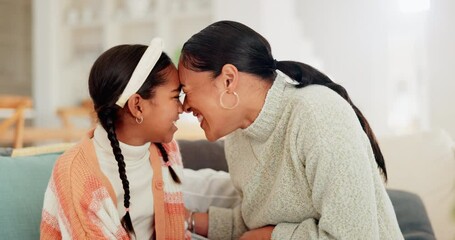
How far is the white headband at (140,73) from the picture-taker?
3.67 ft

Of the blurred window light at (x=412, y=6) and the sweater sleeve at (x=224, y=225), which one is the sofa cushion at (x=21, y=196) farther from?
the blurred window light at (x=412, y=6)

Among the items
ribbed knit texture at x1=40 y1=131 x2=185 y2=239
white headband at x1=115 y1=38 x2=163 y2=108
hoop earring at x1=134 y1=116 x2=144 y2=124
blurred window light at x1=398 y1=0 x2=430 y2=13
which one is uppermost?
blurred window light at x1=398 y1=0 x2=430 y2=13

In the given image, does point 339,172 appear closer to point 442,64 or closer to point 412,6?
point 442,64

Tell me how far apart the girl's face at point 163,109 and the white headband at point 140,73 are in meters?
0.06

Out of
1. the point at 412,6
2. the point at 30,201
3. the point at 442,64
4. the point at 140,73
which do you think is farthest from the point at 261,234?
the point at 412,6

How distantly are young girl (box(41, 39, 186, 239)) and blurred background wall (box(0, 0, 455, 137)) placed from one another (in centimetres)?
175

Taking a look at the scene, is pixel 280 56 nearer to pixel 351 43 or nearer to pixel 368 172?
pixel 351 43

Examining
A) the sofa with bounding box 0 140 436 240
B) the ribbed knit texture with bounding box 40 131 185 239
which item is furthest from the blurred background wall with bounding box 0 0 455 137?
the ribbed knit texture with bounding box 40 131 185 239

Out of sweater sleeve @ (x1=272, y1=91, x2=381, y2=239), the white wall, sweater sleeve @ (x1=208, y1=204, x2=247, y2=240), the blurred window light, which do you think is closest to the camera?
sweater sleeve @ (x1=272, y1=91, x2=381, y2=239)

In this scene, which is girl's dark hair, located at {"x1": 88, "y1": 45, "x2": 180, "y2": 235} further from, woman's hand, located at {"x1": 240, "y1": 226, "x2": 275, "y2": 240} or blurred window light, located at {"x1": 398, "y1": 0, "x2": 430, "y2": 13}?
blurred window light, located at {"x1": 398, "y1": 0, "x2": 430, "y2": 13}

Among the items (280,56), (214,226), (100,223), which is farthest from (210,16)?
(100,223)

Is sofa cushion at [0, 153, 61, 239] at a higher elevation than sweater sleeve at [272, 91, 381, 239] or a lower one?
lower

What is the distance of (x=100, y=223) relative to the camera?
1.09 metres

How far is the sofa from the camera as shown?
122 centimetres
